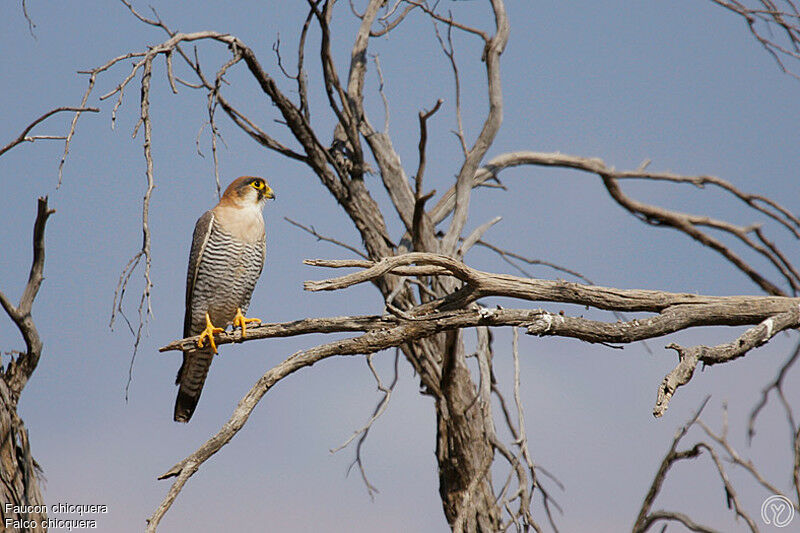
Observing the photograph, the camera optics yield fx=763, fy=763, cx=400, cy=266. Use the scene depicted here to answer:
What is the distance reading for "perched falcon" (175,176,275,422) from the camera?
193 inches

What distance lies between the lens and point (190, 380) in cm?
489

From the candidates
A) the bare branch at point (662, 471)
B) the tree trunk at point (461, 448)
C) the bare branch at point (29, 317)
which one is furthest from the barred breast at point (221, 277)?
the bare branch at point (662, 471)

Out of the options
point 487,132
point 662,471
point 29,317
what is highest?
point 487,132

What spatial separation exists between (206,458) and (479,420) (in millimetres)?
2277

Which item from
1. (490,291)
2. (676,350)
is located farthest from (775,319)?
(490,291)

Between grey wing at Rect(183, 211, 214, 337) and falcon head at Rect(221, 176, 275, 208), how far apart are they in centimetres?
20

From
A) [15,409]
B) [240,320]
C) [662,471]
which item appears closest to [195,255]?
[240,320]

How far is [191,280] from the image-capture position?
4.96 m

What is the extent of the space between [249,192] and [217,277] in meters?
0.64

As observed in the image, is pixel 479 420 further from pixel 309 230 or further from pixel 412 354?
pixel 309 230

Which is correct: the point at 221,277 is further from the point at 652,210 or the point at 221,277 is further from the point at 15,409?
the point at 652,210

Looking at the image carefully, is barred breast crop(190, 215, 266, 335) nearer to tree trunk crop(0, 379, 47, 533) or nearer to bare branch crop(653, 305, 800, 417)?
tree trunk crop(0, 379, 47, 533)

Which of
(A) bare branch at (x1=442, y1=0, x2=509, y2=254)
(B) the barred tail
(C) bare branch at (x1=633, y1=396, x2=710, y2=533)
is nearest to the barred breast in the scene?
(B) the barred tail

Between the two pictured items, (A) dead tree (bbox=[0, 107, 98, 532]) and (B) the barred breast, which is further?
(B) the barred breast
